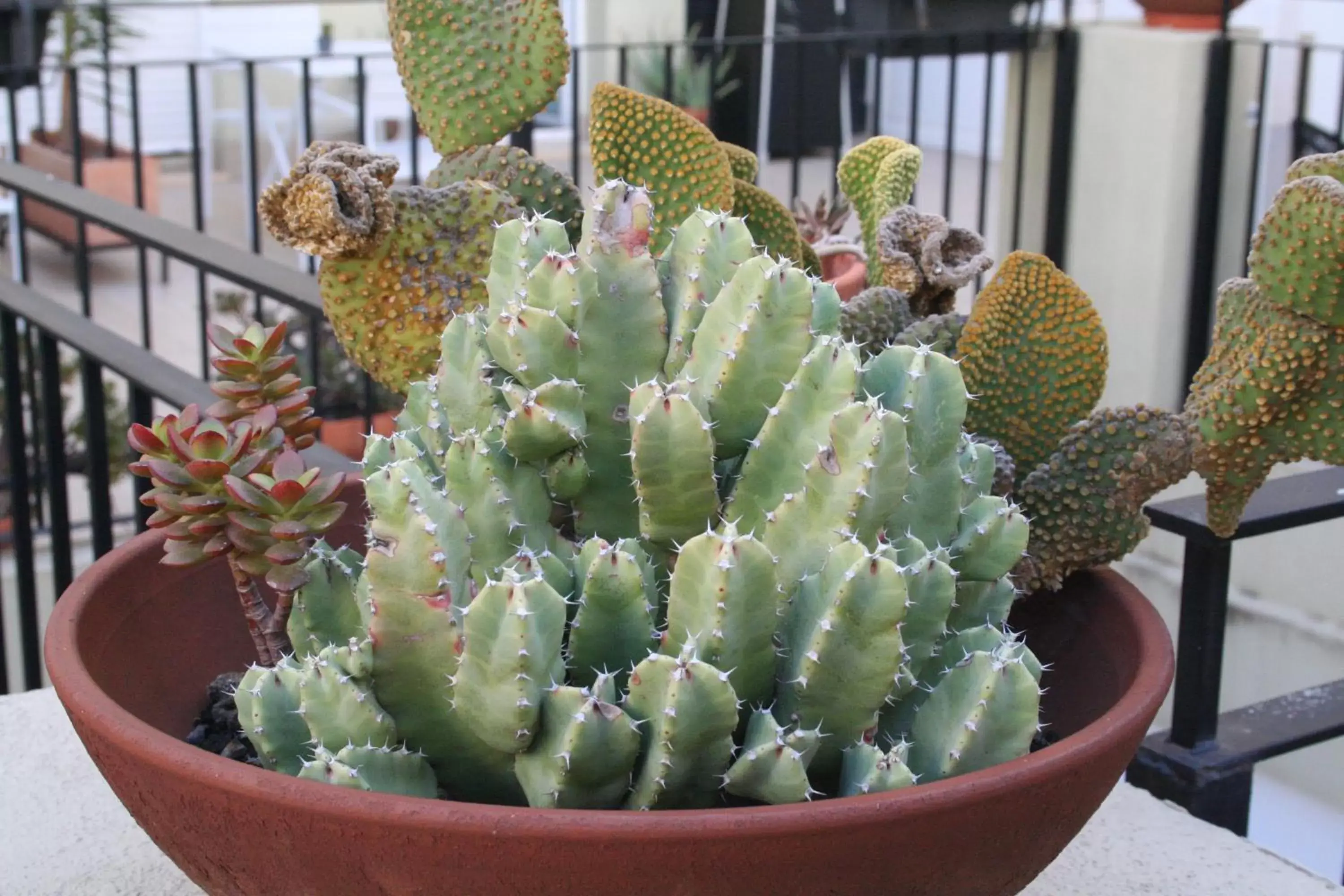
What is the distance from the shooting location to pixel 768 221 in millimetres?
934

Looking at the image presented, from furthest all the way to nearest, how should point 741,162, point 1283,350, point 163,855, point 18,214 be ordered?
point 18,214 → point 741,162 → point 163,855 → point 1283,350

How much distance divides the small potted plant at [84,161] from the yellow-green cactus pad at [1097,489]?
560 centimetres

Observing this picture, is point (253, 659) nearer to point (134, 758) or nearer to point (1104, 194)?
point (134, 758)

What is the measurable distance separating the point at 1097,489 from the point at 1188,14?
288 centimetres

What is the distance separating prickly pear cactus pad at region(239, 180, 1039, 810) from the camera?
22.1 inches

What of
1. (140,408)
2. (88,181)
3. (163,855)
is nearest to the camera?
(163,855)

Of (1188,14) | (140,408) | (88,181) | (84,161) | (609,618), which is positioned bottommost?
(88,181)

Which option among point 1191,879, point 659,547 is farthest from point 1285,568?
point 659,547

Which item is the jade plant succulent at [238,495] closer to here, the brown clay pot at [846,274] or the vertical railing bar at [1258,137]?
the brown clay pot at [846,274]

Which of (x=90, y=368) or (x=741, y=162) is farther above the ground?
(x=741, y=162)

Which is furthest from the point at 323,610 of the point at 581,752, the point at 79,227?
the point at 79,227

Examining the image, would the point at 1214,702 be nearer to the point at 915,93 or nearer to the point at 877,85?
the point at 915,93

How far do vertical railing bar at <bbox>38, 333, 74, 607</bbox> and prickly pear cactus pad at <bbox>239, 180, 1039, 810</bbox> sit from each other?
105 centimetres

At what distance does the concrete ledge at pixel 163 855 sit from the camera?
88 cm
